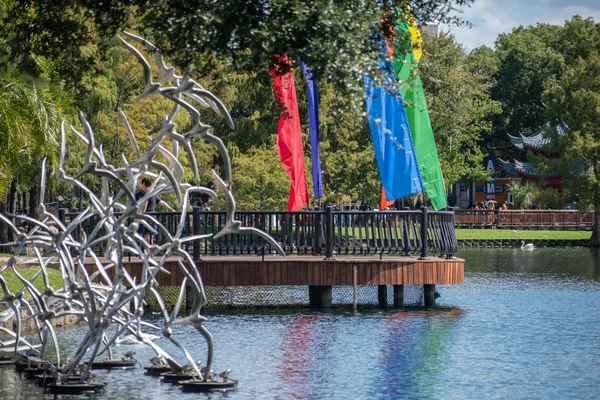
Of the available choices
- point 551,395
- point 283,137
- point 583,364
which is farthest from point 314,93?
point 551,395

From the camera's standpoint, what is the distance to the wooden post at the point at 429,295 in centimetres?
2647

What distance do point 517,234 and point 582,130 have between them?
7.24 meters

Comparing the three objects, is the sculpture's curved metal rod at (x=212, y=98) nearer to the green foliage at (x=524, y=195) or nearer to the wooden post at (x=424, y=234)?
the wooden post at (x=424, y=234)

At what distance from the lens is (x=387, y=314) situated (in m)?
25.1

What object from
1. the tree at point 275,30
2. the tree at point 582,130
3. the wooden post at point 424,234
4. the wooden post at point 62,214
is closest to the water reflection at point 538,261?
the tree at point 582,130

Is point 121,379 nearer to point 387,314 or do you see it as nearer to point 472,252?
point 387,314

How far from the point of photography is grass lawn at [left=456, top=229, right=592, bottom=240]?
63056mm

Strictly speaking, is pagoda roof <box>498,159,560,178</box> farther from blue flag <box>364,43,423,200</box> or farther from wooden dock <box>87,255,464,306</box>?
wooden dock <box>87,255,464,306</box>

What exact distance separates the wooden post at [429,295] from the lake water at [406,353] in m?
0.20

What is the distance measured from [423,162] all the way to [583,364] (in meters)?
10.6

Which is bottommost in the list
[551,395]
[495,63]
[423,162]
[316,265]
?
[551,395]

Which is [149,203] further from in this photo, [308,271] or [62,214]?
[308,271]

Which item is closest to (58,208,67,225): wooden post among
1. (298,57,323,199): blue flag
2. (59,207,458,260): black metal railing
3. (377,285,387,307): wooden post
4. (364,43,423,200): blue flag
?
(59,207,458,260): black metal railing

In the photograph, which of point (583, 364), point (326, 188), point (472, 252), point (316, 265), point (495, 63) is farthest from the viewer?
point (495, 63)
